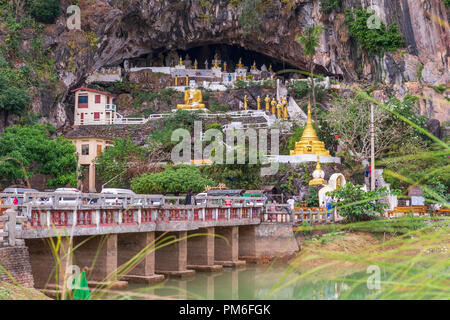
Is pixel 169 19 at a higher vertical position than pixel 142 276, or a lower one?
higher

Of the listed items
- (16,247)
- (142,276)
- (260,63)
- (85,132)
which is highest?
(260,63)

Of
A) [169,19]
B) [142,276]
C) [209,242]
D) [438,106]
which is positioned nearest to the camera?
[142,276]

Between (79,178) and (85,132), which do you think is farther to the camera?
(85,132)

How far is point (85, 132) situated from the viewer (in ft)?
135

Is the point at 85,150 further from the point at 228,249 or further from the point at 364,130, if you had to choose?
the point at 228,249

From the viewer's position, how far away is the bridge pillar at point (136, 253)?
53.6ft

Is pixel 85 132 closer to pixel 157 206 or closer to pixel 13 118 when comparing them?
pixel 13 118

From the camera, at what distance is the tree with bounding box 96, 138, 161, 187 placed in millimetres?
34969

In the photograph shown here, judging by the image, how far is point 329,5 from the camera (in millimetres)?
47250

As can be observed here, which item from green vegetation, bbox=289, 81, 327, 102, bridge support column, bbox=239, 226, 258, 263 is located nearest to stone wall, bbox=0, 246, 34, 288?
bridge support column, bbox=239, 226, 258, 263

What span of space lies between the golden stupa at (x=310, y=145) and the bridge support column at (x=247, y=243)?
12.2 meters

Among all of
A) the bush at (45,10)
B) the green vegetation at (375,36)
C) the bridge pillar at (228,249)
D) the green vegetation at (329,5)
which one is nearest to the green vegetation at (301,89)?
the green vegetation at (375,36)
